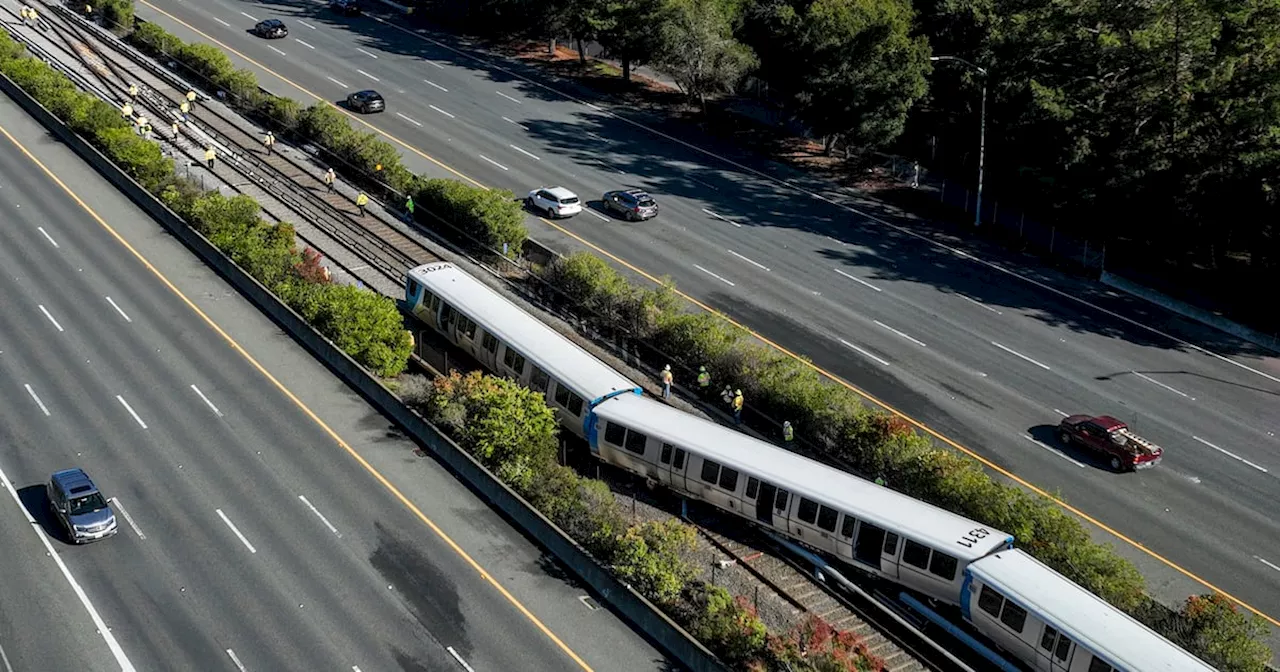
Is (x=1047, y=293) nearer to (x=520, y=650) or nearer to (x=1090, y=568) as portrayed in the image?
(x=1090, y=568)

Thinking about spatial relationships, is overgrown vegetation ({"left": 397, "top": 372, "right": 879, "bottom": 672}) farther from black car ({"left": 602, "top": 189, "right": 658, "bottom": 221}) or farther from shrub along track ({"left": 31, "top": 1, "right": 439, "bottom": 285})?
black car ({"left": 602, "top": 189, "right": 658, "bottom": 221})

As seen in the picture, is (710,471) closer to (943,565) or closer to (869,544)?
(869,544)

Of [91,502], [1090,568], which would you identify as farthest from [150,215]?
[1090,568]

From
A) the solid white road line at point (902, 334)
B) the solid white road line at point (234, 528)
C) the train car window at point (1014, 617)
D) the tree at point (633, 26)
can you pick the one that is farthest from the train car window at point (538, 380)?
the tree at point (633, 26)

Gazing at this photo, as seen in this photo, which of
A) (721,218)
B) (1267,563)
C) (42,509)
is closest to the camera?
(42,509)

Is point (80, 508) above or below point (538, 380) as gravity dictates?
below

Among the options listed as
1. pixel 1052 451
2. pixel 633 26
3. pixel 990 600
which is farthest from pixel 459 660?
pixel 633 26

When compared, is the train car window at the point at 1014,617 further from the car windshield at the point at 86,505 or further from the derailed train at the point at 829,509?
the car windshield at the point at 86,505

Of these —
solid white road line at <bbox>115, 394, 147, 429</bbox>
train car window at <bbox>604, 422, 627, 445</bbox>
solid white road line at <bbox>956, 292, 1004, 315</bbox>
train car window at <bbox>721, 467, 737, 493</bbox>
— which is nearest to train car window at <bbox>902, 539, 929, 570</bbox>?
train car window at <bbox>721, 467, 737, 493</bbox>
